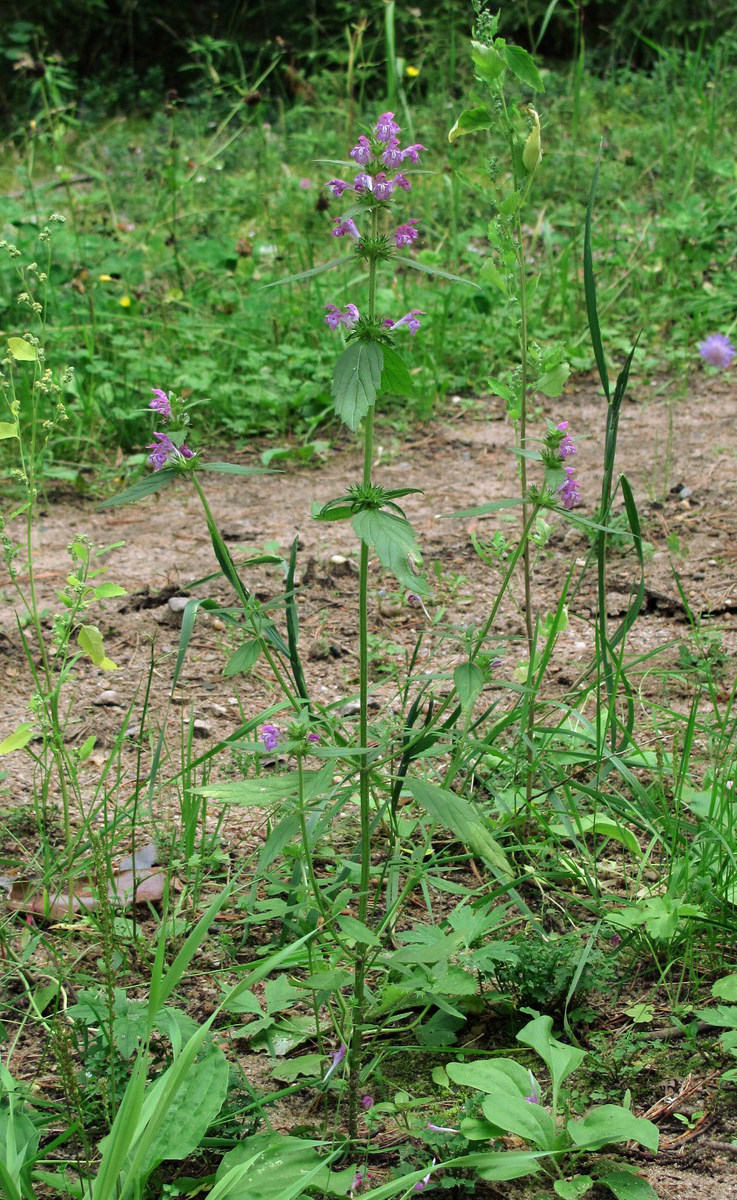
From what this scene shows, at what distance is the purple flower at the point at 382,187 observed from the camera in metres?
1.30

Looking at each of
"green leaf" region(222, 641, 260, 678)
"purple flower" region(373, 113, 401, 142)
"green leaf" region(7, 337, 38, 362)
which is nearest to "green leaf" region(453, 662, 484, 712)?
"green leaf" region(222, 641, 260, 678)

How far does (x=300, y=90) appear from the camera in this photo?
6.25m

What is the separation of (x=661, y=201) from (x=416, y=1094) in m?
4.45

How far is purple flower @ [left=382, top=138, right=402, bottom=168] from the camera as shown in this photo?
1307 mm

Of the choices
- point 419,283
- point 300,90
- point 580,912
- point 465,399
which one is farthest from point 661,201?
point 580,912

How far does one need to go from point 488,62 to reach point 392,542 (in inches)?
36.8

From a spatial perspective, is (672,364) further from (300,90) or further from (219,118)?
(219,118)

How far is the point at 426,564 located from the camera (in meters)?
2.80

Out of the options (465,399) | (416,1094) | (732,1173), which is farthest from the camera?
(465,399)

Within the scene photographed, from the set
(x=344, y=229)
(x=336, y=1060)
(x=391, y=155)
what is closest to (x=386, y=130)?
(x=391, y=155)

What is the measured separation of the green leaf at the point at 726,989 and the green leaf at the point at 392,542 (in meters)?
A: 0.70

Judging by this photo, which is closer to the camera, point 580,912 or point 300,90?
point 580,912

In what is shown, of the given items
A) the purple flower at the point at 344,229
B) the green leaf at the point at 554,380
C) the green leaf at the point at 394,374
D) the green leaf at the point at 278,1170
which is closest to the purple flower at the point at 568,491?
the green leaf at the point at 554,380

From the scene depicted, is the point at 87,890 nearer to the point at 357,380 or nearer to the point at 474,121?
the point at 357,380
